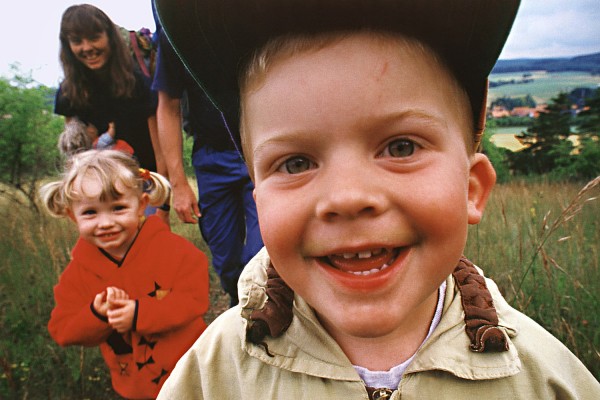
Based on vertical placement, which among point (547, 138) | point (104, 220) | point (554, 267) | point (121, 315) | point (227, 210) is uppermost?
point (104, 220)

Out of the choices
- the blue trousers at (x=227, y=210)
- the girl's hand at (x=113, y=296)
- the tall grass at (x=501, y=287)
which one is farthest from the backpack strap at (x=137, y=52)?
the girl's hand at (x=113, y=296)

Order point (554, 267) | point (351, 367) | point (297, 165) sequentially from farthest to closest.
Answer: point (554, 267) < point (351, 367) < point (297, 165)

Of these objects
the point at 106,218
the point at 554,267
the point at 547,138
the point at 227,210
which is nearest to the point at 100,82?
the point at 227,210

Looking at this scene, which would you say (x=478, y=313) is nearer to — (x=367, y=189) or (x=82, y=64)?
(x=367, y=189)

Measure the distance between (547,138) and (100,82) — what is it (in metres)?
10.0

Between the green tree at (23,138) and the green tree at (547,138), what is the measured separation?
918 centimetres

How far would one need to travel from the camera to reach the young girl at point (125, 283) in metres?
2.29

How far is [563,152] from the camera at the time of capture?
33.3 feet

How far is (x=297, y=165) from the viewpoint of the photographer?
1110 mm

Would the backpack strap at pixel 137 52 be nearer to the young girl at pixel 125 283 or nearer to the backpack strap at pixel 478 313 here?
the young girl at pixel 125 283

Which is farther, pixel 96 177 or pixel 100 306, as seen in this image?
pixel 96 177

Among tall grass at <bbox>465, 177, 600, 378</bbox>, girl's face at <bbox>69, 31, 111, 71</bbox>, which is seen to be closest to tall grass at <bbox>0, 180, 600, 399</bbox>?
tall grass at <bbox>465, 177, 600, 378</bbox>

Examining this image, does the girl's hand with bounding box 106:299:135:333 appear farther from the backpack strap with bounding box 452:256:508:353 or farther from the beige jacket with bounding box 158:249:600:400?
the backpack strap with bounding box 452:256:508:353

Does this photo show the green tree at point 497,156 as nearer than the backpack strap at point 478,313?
No
